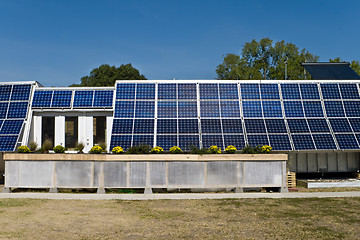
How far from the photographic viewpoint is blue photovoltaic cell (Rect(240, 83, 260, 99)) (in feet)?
114

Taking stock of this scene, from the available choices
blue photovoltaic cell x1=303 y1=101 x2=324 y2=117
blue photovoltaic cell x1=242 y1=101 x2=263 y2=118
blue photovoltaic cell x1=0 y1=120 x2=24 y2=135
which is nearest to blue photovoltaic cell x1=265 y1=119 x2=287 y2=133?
blue photovoltaic cell x1=242 y1=101 x2=263 y2=118

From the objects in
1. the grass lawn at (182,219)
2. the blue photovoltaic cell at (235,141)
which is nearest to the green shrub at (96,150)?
the grass lawn at (182,219)

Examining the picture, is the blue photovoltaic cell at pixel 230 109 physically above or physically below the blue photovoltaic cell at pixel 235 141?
above

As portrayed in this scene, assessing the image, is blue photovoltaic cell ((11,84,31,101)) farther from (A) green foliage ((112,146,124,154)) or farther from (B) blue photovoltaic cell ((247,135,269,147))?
(B) blue photovoltaic cell ((247,135,269,147))

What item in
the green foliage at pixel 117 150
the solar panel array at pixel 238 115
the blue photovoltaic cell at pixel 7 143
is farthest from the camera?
the solar panel array at pixel 238 115

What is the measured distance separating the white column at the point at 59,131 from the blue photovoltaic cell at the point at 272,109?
59.3 feet

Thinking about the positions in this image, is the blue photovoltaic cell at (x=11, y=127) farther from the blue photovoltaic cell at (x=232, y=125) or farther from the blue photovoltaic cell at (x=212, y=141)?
the blue photovoltaic cell at (x=232, y=125)

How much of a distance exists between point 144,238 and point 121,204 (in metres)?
7.53

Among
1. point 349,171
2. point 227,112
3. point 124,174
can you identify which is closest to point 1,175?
point 124,174

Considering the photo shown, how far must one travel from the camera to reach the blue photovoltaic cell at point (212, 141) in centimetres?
3009

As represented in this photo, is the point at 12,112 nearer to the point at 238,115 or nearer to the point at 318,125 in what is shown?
the point at 238,115

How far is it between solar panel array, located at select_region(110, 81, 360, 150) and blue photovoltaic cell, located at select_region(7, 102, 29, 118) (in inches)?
324

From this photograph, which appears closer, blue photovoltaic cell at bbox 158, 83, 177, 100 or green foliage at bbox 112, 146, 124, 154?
green foliage at bbox 112, 146, 124, 154

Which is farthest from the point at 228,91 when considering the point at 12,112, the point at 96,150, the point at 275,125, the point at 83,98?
the point at 12,112
